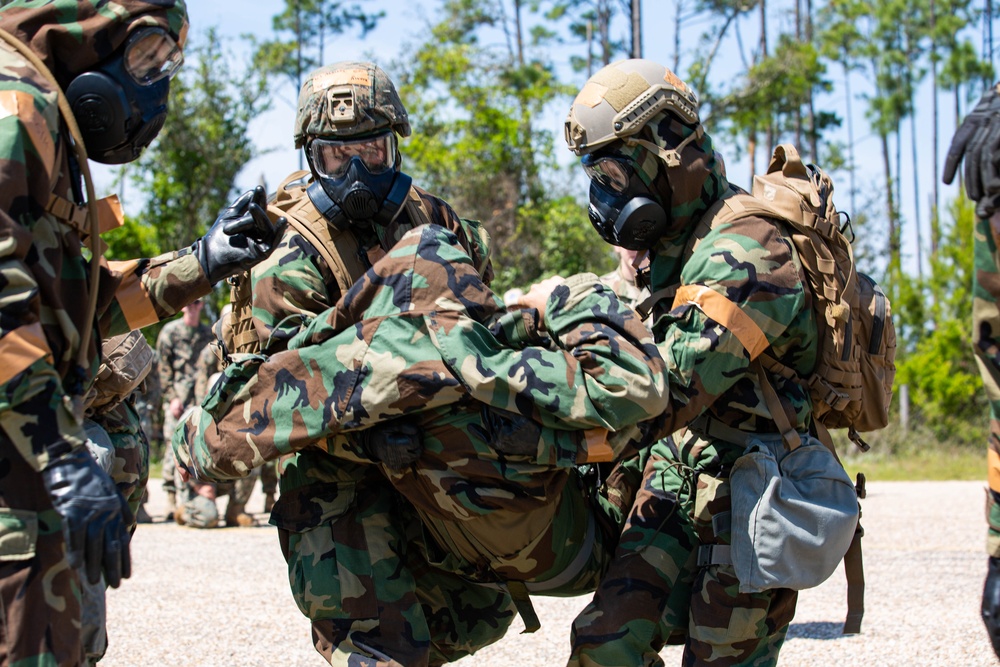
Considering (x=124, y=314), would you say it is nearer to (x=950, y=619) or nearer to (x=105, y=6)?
(x=105, y=6)

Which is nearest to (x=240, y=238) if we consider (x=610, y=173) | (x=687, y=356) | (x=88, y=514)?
(x=88, y=514)

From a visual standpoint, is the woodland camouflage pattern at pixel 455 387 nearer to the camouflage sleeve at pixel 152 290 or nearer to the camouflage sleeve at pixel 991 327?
the camouflage sleeve at pixel 152 290

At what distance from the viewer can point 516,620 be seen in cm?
749

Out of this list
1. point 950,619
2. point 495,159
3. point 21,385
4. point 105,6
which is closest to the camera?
point 21,385

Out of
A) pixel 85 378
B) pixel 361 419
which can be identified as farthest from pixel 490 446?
pixel 85 378

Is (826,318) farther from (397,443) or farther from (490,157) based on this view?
(490,157)

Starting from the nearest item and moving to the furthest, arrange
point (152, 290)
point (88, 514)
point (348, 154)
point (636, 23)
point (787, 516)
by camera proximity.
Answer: point (88, 514) < point (152, 290) < point (787, 516) < point (348, 154) < point (636, 23)

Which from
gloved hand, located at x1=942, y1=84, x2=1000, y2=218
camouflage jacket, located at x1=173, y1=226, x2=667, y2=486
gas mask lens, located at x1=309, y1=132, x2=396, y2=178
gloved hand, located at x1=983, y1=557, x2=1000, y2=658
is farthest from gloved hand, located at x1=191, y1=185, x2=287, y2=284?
gloved hand, located at x1=983, y1=557, x2=1000, y2=658

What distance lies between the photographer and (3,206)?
105 inches

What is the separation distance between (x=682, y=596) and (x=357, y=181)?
1826 millimetres

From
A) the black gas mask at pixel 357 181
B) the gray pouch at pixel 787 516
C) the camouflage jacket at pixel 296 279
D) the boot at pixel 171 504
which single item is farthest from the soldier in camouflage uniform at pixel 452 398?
the boot at pixel 171 504

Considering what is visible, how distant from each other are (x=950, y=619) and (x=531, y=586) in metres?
4.41

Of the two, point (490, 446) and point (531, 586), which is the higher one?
point (490, 446)

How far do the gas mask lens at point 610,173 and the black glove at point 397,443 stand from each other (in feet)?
3.90
